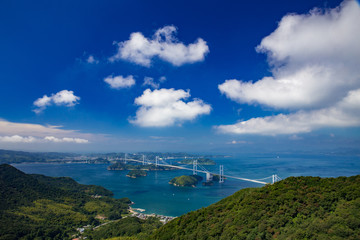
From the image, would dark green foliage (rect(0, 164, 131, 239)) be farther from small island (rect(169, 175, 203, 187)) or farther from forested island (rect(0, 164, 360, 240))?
small island (rect(169, 175, 203, 187))

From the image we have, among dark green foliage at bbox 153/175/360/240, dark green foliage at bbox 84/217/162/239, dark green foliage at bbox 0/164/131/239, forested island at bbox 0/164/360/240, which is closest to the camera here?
dark green foliage at bbox 153/175/360/240

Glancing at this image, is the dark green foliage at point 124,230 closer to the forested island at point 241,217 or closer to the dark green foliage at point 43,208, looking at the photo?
A: the forested island at point 241,217

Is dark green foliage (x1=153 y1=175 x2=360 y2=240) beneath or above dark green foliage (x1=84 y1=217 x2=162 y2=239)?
above

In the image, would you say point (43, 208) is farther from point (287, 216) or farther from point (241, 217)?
point (287, 216)

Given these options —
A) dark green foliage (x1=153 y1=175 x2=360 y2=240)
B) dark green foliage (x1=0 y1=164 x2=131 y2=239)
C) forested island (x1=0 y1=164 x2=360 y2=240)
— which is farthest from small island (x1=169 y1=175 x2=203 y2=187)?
dark green foliage (x1=153 y1=175 x2=360 y2=240)

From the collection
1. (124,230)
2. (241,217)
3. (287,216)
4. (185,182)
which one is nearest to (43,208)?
(124,230)

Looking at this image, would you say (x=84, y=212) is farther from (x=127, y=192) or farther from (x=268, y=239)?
(x=268, y=239)

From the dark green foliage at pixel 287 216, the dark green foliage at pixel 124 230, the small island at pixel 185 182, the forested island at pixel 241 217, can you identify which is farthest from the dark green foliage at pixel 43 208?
the small island at pixel 185 182
